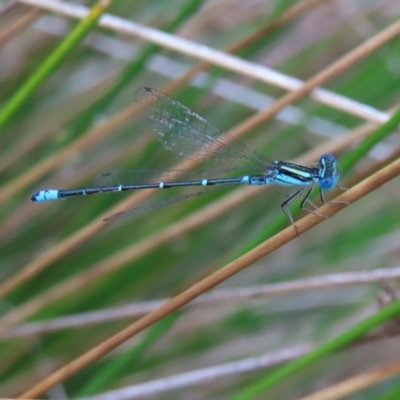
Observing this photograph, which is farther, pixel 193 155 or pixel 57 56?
pixel 193 155

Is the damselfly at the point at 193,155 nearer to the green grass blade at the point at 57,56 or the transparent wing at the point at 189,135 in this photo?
the transparent wing at the point at 189,135

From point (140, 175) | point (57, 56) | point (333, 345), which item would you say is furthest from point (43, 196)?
point (333, 345)

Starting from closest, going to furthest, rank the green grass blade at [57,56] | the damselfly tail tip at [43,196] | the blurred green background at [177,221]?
the green grass blade at [57,56]
the damselfly tail tip at [43,196]
the blurred green background at [177,221]

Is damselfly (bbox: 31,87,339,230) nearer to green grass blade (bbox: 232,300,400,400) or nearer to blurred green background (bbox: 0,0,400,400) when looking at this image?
blurred green background (bbox: 0,0,400,400)

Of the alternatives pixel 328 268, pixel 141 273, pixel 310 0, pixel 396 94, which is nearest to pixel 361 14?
pixel 396 94

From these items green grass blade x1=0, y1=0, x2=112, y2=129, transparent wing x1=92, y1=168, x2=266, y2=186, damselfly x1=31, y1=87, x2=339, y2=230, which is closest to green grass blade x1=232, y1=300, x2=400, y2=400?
damselfly x1=31, y1=87, x2=339, y2=230

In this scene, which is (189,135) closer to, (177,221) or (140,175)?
(140,175)

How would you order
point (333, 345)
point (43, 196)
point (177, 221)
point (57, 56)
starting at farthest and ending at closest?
point (177, 221) < point (43, 196) < point (57, 56) < point (333, 345)

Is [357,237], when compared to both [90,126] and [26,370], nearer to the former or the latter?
[90,126]

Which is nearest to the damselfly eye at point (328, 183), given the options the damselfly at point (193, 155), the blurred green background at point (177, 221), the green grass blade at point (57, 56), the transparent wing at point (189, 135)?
the damselfly at point (193, 155)
